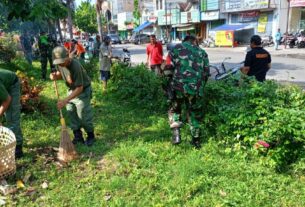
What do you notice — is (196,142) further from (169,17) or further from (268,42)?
(169,17)

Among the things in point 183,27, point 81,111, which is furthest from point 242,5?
point 81,111

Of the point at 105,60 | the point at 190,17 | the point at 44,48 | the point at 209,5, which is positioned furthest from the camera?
the point at 190,17

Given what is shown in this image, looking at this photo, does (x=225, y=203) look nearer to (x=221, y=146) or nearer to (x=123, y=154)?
Result: (x=221, y=146)

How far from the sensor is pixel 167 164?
167 inches

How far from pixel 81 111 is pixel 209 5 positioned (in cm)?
3234

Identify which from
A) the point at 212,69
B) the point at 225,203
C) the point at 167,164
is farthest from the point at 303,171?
the point at 212,69

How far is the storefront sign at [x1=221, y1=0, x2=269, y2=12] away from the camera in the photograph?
1090 inches

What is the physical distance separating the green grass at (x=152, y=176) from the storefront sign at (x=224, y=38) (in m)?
25.1

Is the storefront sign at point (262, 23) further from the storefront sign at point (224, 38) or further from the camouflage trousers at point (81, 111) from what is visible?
the camouflage trousers at point (81, 111)

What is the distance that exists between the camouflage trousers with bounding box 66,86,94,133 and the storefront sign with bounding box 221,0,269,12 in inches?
1025

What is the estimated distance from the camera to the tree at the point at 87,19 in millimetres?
59875

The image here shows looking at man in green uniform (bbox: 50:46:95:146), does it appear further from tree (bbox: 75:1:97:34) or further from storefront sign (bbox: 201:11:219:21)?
tree (bbox: 75:1:97:34)

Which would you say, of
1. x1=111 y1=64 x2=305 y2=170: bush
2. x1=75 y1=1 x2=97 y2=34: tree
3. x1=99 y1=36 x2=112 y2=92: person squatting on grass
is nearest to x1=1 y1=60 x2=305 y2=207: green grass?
x1=111 y1=64 x2=305 y2=170: bush

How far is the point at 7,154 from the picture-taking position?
373 centimetres
